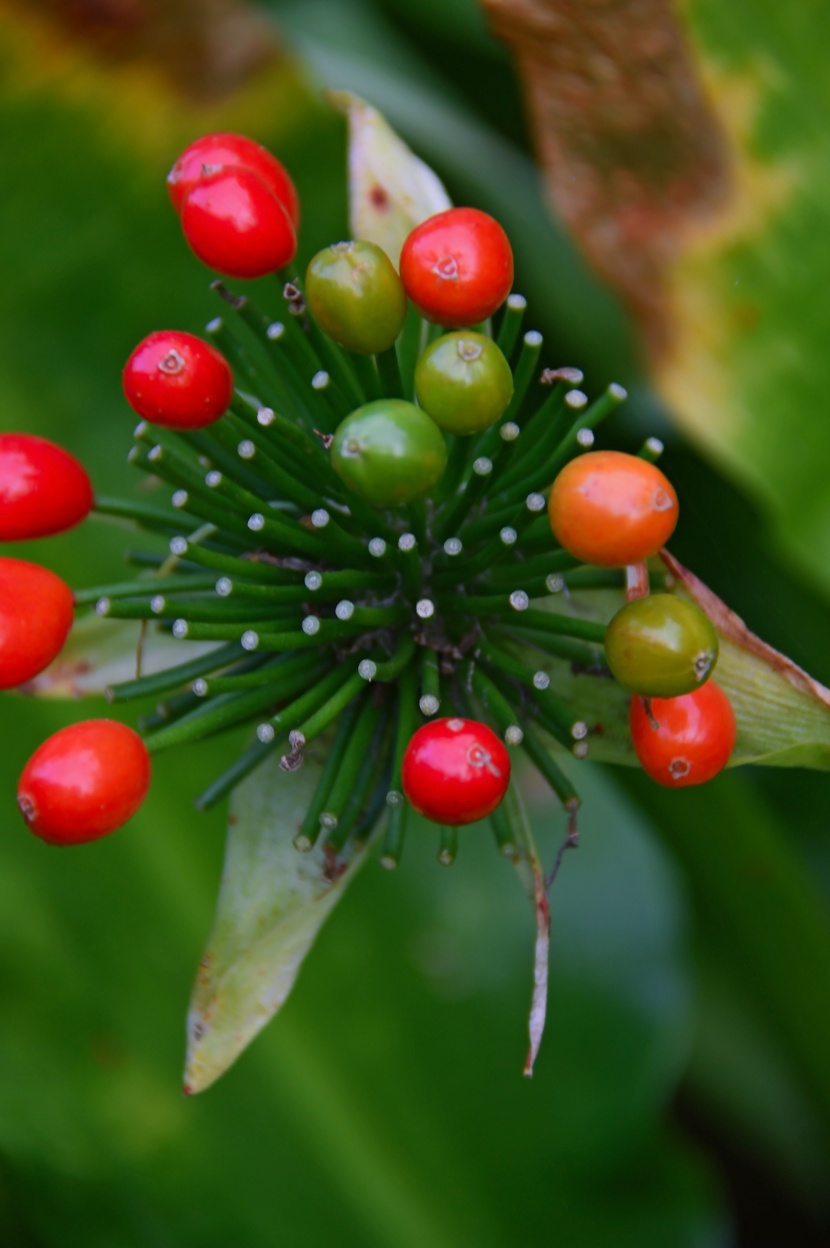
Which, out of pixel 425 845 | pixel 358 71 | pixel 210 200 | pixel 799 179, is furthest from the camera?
pixel 358 71

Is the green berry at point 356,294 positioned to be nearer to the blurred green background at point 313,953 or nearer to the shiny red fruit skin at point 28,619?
the shiny red fruit skin at point 28,619

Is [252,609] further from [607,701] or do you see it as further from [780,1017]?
[780,1017]

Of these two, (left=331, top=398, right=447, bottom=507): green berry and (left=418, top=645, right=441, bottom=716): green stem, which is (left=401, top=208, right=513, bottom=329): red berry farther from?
(left=418, top=645, right=441, bottom=716): green stem

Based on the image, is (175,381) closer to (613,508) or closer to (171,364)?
(171,364)

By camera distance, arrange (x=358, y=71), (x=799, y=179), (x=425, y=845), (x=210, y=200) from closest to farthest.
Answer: (x=210, y=200) → (x=799, y=179) → (x=425, y=845) → (x=358, y=71)

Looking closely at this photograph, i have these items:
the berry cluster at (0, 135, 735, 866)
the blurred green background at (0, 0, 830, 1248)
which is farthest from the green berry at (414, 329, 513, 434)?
the blurred green background at (0, 0, 830, 1248)

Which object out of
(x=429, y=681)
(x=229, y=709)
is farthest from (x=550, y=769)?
(x=229, y=709)

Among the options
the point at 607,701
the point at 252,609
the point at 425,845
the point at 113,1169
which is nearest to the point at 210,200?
the point at 252,609
